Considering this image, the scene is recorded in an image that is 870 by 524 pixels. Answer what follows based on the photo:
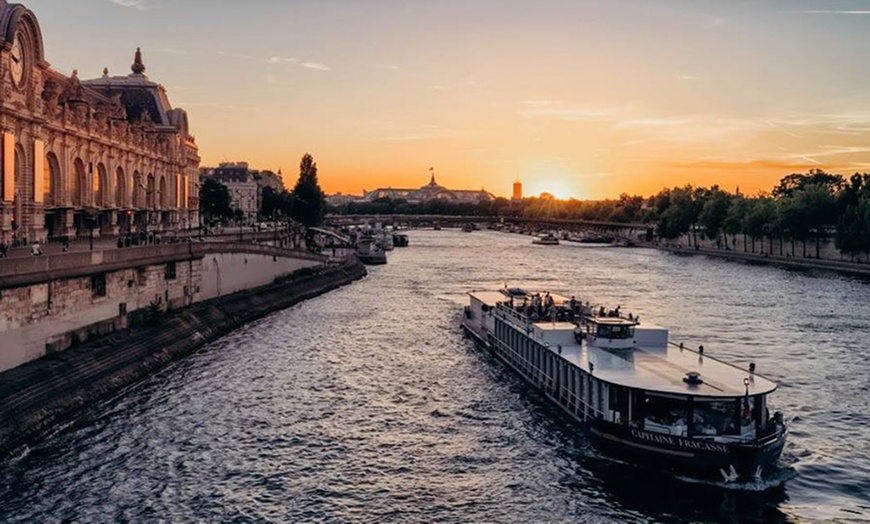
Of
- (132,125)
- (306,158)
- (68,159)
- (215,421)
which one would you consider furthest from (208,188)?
(215,421)

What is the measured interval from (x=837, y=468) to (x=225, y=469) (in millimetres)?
21853

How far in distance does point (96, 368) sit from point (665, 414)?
2575cm

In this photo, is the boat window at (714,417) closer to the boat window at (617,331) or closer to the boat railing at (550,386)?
the boat railing at (550,386)

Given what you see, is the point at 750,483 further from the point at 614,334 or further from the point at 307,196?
the point at 307,196

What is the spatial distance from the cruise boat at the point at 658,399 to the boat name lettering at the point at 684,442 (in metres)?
0.03

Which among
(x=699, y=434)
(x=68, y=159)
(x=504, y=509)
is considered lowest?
(x=504, y=509)

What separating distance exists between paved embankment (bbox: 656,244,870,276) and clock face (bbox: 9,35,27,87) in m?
106

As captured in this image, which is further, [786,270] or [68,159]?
[786,270]

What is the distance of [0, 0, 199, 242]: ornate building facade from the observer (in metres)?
49.3

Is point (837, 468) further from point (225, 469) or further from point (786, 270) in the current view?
point (786, 270)

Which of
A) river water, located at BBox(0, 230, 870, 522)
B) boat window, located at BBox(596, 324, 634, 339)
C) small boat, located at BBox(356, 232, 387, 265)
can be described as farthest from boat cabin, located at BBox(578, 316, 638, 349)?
small boat, located at BBox(356, 232, 387, 265)

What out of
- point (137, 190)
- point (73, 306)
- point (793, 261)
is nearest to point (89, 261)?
point (73, 306)

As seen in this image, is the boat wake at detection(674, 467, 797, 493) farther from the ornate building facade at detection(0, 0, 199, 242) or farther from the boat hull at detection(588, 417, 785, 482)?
the ornate building facade at detection(0, 0, 199, 242)

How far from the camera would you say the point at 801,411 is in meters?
36.9
